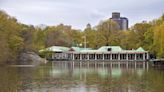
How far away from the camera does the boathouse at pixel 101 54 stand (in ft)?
294

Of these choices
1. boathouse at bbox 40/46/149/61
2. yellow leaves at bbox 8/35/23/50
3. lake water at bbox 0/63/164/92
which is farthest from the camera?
boathouse at bbox 40/46/149/61

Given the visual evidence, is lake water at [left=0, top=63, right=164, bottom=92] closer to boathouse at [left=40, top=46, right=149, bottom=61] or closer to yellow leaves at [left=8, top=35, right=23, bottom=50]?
yellow leaves at [left=8, top=35, right=23, bottom=50]

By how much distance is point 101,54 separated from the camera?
9456 centimetres

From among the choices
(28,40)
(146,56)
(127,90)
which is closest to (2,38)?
(28,40)

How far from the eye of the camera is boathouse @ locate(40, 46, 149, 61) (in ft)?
294

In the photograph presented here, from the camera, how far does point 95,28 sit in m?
102

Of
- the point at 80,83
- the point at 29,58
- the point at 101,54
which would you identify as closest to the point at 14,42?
the point at 29,58

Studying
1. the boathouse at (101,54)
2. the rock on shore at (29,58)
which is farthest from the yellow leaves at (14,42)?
the boathouse at (101,54)

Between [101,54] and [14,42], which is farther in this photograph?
[101,54]

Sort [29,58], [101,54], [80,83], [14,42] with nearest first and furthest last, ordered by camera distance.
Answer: [80,83] < [14,42] < [29,58] < [101,54]

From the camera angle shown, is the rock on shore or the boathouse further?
the boathouse

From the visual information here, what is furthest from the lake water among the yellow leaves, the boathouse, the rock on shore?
the boathouse

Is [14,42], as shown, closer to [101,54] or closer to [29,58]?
[29,58]

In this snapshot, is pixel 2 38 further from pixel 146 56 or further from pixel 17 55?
pixel 146 56
